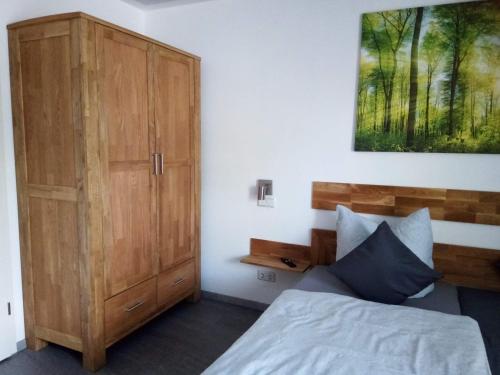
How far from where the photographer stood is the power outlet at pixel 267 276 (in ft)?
9.74

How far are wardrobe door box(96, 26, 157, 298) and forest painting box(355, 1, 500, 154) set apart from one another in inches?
59.3

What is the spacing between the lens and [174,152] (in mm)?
2770

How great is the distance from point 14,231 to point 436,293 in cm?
270

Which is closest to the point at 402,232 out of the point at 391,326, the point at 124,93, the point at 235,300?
the point at 391,326

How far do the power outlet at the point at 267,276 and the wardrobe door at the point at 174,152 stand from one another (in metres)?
0.61

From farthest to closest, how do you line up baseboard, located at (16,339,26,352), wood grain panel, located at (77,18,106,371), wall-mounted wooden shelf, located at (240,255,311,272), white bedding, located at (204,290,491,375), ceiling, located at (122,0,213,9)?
ceiling, located at (122,0,213,9) → wall-mounted wooden shelf, located at (240,255,311,272) → baseboard, located at (16,339,26,352) → wood grain panel, located at (77,18,106,371) → white bedding, located at (204,290,491,375)

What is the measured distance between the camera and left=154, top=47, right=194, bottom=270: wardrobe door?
261 centimetres

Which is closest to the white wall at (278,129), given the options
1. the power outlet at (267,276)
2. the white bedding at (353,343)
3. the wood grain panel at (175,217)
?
the power outlet at (267,276)

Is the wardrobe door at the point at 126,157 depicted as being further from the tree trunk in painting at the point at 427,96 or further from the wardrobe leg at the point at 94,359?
the tree trunk in painting at the point at 427,96

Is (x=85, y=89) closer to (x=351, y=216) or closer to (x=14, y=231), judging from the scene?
(x=14, y=231)

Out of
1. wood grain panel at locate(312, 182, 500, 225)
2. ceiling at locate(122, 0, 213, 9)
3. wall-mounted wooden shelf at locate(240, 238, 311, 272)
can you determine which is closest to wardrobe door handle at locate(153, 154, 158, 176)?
wall-mounted wooden shelf at locate(240, 238, 311, 272)

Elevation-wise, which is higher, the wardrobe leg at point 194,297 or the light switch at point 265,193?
the light switch at point 265,193

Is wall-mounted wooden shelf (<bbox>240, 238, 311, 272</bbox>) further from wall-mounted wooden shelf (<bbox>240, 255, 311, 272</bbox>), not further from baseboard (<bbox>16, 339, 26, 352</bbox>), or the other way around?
baseboard (<bbox>16, 339, 26, 352</bbox>)

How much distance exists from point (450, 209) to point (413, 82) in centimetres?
87
